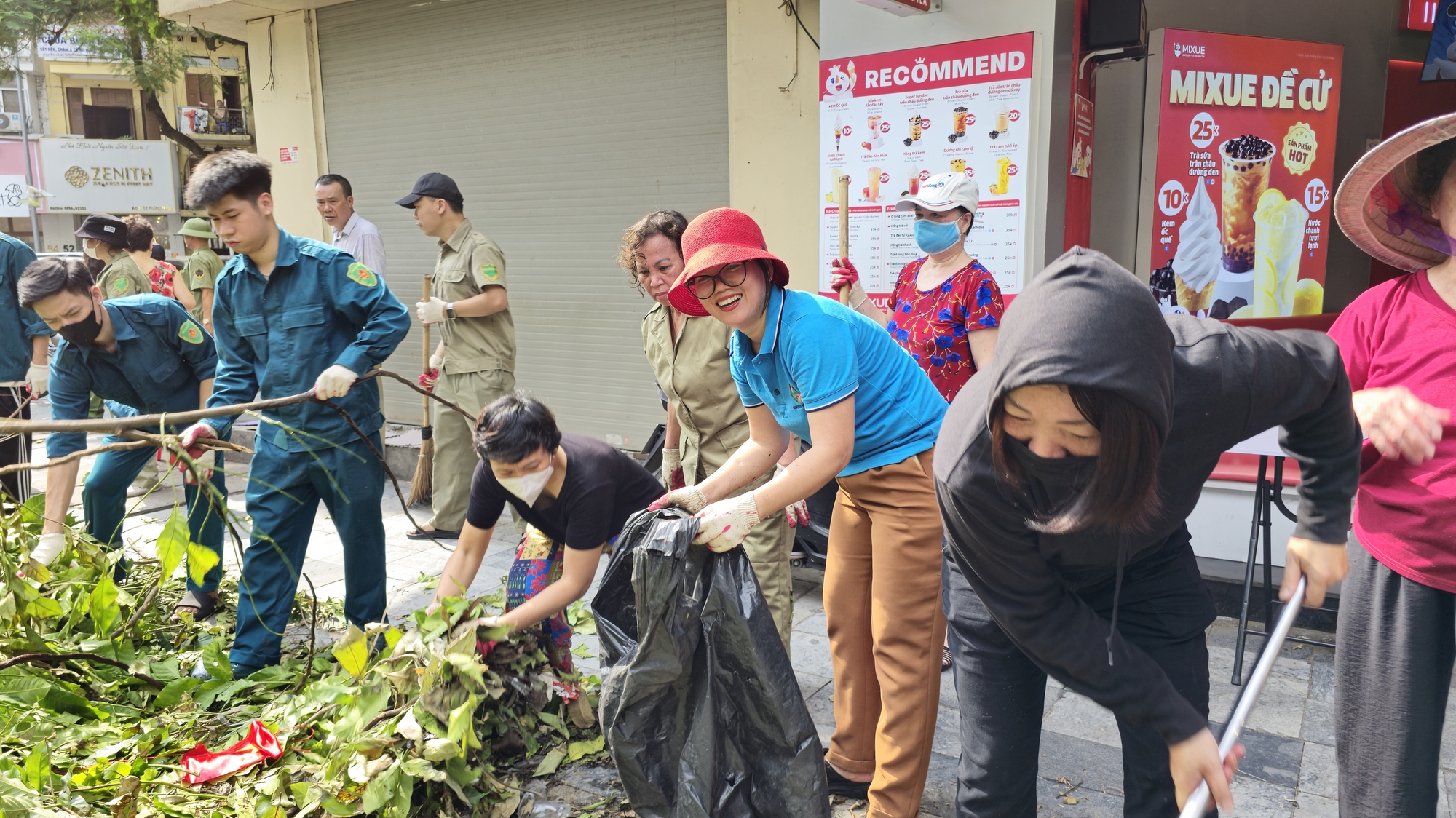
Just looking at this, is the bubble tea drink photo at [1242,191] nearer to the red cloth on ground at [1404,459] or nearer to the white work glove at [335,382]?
the red cloth on ground at [1404,459]

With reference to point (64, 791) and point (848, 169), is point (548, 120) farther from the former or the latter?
point (64, 791)

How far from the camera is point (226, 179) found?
3.50 metres

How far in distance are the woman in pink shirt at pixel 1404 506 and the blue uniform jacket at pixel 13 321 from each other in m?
6.27

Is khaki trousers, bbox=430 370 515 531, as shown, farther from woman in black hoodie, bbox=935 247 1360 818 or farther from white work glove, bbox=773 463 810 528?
woman in black hoodie, bbox=935 247 1360 818

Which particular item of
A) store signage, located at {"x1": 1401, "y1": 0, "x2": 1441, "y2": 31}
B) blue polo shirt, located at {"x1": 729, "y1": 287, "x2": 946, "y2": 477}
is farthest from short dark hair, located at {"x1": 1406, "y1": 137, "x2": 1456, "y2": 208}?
store signage, located at {"x1": 1401, "y1": 0, "x2": 1441, "y2": 31}

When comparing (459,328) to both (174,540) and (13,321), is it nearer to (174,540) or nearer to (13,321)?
(13,321)

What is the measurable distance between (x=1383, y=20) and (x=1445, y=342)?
5934 millimetres

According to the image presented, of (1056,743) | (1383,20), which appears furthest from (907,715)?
(1383,20)

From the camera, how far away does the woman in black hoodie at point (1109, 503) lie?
1429mm

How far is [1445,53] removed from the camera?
5.59m

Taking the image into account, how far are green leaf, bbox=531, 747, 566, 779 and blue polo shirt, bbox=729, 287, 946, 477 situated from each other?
1.30 m

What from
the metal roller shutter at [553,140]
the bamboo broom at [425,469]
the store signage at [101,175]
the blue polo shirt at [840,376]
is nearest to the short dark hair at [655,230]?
the blue polo shirt at [840,376]

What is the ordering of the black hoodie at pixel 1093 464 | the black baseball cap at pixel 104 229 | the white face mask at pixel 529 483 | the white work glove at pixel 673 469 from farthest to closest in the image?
1. the black baseball cap at pixel 104 229
2. the white work glove at pixel 673 469
3. the white face mask at pixel 529 483
4. the black hoodie at pixel 1093 464

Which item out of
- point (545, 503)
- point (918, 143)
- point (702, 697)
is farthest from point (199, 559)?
point (918, 143)
